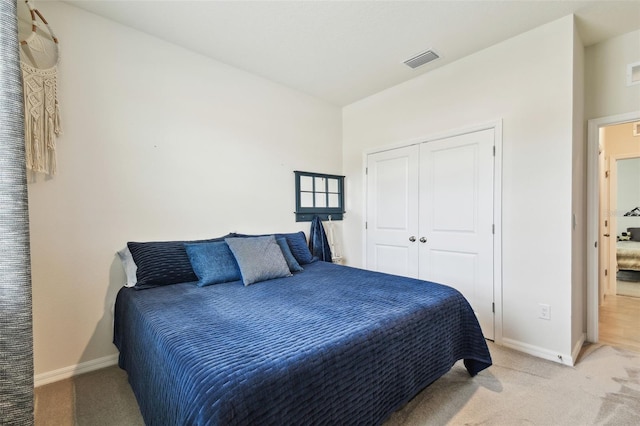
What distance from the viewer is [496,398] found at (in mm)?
1788

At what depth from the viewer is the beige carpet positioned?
1612mm

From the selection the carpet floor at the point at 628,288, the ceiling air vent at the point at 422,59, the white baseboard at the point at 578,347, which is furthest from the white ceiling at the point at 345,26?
the carpet floor at the point at 628,288

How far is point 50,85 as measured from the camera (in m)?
1.99

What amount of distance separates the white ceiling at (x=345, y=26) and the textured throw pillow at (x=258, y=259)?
1.79m

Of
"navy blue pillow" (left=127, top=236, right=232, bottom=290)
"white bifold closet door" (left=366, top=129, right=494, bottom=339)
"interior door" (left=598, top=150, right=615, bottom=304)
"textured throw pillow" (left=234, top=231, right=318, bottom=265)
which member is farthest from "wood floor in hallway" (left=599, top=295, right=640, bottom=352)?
"navy blue pillow" (left=127, top=236, right=232, bottom=290)

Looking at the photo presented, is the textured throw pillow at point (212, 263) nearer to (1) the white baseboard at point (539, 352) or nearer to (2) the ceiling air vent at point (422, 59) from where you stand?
(1) the white baseboard at point (539, 352)

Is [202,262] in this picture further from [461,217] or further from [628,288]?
[628,288]

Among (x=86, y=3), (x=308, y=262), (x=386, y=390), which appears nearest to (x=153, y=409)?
(x=386, y=390)

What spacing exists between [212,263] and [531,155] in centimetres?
282

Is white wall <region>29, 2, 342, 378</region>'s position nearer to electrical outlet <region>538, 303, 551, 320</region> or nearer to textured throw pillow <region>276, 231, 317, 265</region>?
textured throw pillow <region>276, 231, 317, 265</region>

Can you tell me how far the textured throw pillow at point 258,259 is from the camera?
2.27 meters

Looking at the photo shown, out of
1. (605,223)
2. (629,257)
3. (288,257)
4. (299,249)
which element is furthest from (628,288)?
(288,257)

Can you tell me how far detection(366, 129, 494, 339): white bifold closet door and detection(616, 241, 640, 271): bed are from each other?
4.10 m

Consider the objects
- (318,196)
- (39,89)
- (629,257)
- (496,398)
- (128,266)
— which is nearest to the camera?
(496,398)
